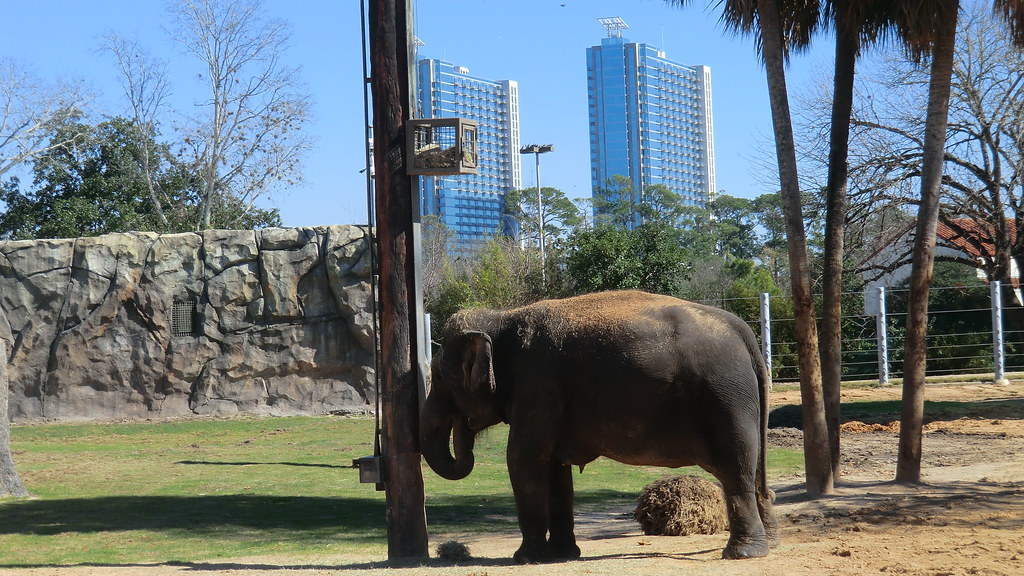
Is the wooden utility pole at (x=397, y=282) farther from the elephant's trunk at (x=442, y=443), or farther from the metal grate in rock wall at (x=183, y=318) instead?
the metal grate in rock wall at (x=183, y=318)

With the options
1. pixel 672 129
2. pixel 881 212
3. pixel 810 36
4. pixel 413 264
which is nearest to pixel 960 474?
pixel 810 36

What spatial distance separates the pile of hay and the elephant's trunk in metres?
1.92

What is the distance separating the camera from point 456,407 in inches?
292

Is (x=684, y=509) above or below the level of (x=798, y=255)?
below

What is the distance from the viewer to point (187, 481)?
12406 millimetres

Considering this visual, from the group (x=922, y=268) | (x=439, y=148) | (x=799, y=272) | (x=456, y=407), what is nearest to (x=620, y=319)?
(x=456, y=407)

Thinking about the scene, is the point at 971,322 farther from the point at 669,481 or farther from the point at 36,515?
the point at 36,515

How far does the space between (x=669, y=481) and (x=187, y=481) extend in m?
A: 6.74

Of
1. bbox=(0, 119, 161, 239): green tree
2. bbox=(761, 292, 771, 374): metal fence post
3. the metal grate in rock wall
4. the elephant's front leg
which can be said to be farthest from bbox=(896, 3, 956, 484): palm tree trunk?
bbox=(0, 119, 161, 239): green tree

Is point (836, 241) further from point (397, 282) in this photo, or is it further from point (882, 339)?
point (882, 339)

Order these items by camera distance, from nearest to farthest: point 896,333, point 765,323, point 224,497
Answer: point 224,497
point 765,323
point 896,333

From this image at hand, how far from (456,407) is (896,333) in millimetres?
22545

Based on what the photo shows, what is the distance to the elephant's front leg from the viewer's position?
6918 millimetres

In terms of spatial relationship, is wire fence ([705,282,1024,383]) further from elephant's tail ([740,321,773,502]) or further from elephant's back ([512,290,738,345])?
elephant's back ([512,290,738,345])
